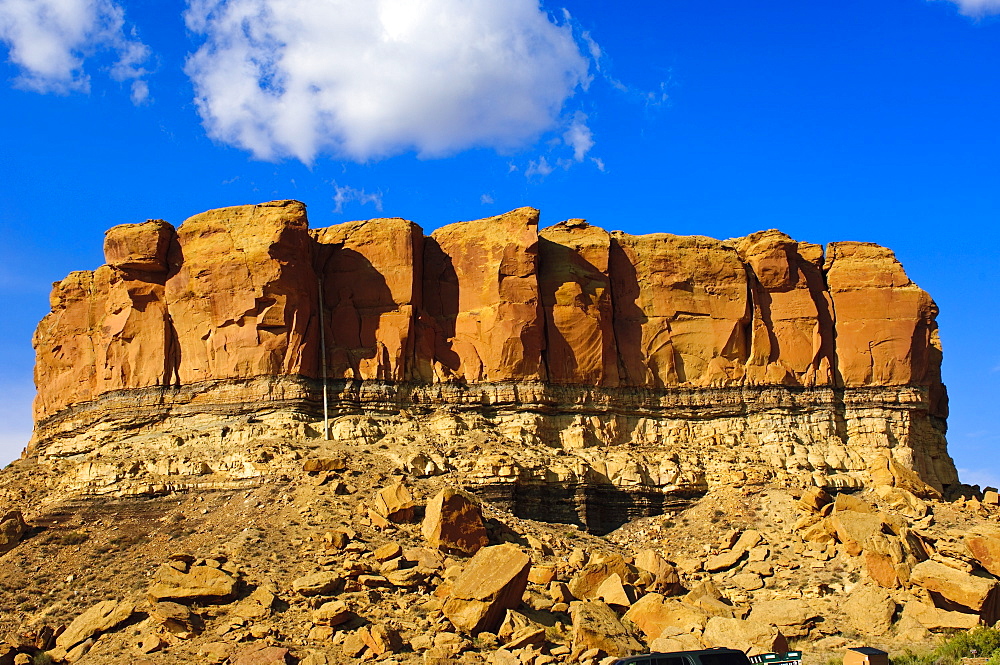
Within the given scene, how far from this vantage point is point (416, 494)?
39.7m

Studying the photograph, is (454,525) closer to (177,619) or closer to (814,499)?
(177,619)

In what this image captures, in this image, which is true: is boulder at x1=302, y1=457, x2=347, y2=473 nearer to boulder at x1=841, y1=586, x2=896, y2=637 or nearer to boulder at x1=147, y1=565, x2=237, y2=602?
boulder at x1=147, y1=565, x2=237, y2=602

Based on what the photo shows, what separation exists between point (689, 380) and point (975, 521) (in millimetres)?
15457

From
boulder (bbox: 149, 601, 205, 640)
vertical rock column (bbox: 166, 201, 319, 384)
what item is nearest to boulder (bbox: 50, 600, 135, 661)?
boulder (bbox: 149, 601, 205, 640)

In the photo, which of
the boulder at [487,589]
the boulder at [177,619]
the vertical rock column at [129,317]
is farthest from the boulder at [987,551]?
the vertical rock column at [129,317]

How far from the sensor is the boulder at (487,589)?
100ft

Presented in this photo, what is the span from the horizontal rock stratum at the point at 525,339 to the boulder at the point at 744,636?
1474cm

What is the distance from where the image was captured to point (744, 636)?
31031 mm

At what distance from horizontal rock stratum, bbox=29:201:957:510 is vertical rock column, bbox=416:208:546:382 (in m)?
0.11

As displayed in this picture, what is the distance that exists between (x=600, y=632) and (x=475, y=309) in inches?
943

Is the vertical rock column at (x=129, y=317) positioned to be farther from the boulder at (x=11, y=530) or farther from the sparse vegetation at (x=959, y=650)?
the sparse vegetation at (x=959, y=650)

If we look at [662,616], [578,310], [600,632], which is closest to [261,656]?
[600,632]

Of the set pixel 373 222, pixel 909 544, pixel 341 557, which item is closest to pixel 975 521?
pixel 909 544

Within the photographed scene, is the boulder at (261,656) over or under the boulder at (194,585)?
under
